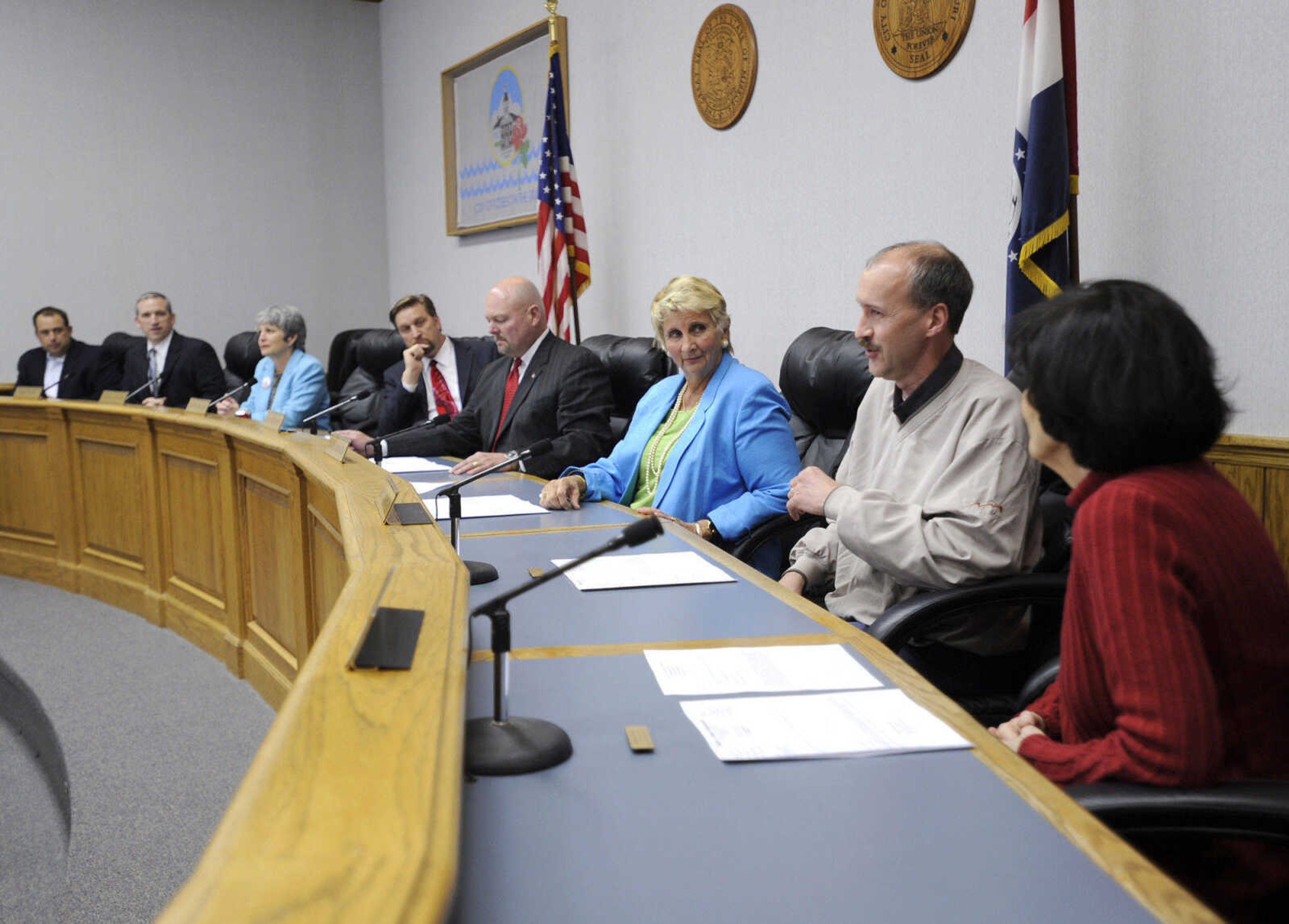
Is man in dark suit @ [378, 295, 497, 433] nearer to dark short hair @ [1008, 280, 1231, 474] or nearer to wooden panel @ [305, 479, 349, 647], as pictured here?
wooden panel @ [305, 479, 349, 647]

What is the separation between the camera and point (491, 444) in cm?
370

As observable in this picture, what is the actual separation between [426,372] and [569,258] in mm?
819

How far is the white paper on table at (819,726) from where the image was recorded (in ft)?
3.30

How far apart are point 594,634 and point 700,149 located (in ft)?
10.4

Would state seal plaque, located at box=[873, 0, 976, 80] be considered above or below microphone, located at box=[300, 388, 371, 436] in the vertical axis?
above

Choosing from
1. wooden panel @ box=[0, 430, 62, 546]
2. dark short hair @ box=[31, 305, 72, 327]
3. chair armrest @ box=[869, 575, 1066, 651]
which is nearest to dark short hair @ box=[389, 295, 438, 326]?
wooden panel @ box=[0, 430, 62, 546]

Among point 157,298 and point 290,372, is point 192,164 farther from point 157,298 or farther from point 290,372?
point 290,372

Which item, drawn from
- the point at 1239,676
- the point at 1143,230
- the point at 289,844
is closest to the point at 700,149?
the point at 1143,230

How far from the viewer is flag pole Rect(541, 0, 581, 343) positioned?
4.57 meters

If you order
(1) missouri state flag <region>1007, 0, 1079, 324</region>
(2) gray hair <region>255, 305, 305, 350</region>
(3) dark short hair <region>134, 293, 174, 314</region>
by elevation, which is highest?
(1) missouri state flag <region>1007, 0, 1079, 324</region>

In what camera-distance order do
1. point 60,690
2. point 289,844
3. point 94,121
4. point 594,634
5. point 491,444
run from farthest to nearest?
point 94,121 < point 491,444 < point 60,690 < point 594,634 < point 289,844

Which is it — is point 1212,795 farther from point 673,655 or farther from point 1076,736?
point 673,655

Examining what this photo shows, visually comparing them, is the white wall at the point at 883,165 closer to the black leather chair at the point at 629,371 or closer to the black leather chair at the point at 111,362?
Answer: the black leather chair at the point at 629,371

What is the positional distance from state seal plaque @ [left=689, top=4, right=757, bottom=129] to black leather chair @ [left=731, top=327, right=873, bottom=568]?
139 cm
